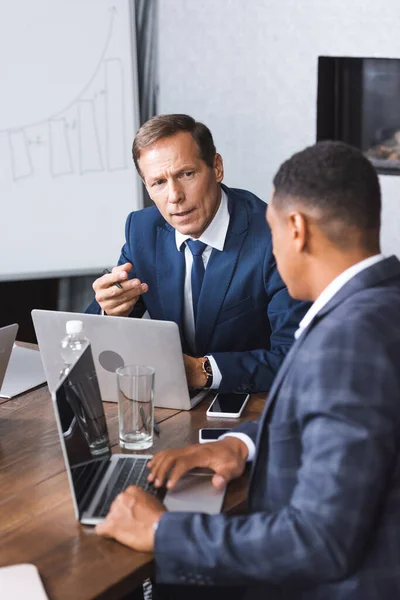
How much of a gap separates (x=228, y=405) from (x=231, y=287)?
0.44 metres

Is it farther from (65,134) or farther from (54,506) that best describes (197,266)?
(65,134)

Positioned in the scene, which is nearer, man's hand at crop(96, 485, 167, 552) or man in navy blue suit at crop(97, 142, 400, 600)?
man in navy blue suit at crop(97, 142, 400, 600)

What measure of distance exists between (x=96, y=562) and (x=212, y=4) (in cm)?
276

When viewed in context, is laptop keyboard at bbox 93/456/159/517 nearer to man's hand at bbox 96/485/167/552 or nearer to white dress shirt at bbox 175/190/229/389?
man's hand at bbox 96/485/167/552

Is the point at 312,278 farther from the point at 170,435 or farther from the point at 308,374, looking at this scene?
the point at 170,435

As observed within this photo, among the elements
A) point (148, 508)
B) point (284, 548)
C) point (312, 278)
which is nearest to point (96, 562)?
point (148, 508)

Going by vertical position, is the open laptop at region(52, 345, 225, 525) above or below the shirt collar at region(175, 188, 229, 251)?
below

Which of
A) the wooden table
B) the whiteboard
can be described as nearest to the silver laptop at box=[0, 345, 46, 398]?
the wooden table

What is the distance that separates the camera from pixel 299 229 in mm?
1193

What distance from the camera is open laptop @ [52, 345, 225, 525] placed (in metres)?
1.33

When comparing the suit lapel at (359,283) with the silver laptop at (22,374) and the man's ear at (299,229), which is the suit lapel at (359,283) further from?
the silver laptop at (22,374)

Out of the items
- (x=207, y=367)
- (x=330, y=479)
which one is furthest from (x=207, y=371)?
(x=330, y=479)

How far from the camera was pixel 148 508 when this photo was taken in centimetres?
125

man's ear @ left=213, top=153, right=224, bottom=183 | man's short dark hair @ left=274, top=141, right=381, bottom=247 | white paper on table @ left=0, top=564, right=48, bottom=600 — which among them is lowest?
white paper on table @ left=0, top=564, right=48, bottom=600
